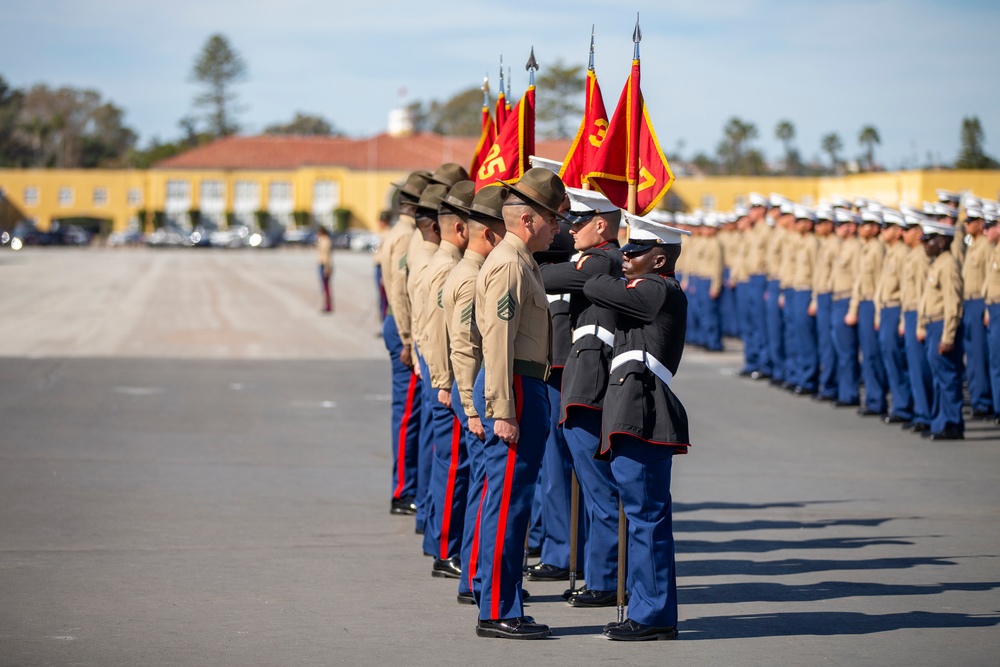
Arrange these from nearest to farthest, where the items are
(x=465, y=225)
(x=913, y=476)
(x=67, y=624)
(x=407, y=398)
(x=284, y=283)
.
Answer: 1. (x=67, y=624)
2. (x=465, y=225)
3. (x=407, y=398)
4. (x=913, y=476)
5. (x=284, y=283)

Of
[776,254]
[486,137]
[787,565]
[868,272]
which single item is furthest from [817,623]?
[776,254]

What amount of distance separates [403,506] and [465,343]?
2.97m

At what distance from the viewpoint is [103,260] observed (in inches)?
2410

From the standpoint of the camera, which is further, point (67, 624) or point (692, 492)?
point (692, 492)

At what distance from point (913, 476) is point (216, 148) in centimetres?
10047

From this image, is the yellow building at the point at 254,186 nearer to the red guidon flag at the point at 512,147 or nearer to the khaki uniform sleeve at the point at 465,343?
the red guidon flag at the point at 512,147

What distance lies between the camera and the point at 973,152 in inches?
2180

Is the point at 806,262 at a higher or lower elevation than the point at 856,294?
higher

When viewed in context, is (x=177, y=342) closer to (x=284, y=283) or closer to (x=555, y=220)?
(x=555, y=220)

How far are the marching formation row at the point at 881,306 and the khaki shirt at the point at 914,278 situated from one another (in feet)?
0.05

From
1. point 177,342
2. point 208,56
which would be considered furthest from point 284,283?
point 208,56

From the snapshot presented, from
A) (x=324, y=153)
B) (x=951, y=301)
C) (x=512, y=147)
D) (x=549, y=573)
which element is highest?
(x=324, y=153)

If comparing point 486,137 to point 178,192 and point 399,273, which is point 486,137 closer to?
point 399,273

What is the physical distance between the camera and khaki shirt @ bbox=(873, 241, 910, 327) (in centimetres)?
1436
